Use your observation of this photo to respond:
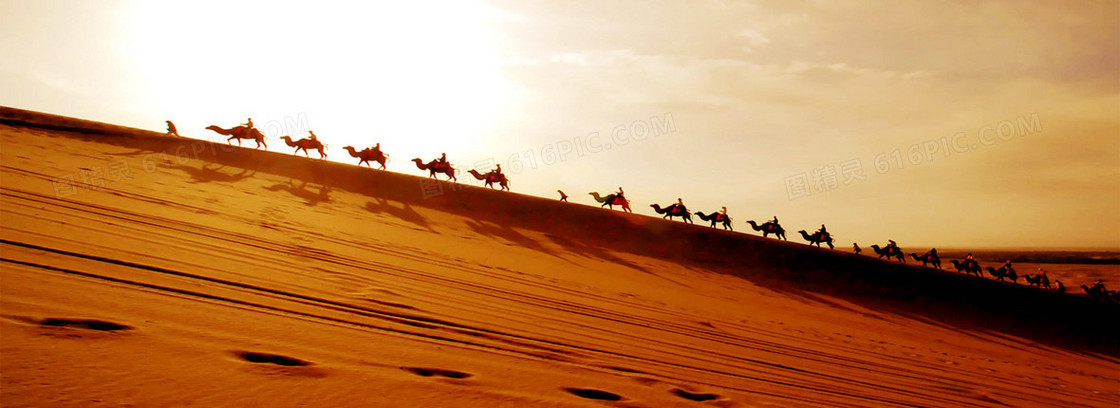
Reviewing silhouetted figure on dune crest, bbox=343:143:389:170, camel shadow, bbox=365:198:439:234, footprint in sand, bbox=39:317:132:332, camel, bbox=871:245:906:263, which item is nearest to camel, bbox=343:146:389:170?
silhouetted figure on dune crest, bbox=343:143:389:170

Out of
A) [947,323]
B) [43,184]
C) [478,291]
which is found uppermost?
[43,184]

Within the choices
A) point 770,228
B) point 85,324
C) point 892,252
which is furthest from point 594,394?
point 892,252

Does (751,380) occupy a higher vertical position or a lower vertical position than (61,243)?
lower

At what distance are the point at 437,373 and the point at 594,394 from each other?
2.89ft

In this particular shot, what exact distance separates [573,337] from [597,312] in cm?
144

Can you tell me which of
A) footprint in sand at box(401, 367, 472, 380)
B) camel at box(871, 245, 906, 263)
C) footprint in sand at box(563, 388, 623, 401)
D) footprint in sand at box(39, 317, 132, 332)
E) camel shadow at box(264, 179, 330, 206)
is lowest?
footprint in sand at box(563, 388, 623, 401)

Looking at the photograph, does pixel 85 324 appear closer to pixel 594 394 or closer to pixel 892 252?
pixel 594 394

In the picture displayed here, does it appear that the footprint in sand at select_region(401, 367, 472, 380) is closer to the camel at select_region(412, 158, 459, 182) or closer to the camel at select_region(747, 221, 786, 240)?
the camel at select_region(412, 158, 459, 182)

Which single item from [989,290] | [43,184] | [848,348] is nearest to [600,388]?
[848,348]

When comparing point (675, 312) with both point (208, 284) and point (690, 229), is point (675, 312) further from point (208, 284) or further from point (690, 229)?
point (690, 229)

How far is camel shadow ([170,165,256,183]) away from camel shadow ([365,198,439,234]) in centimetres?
235

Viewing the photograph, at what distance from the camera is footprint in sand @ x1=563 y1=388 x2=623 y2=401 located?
3154 mm

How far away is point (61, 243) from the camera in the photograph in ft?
13.6

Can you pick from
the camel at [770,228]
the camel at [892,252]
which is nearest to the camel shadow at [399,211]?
the camel at [770,228]
